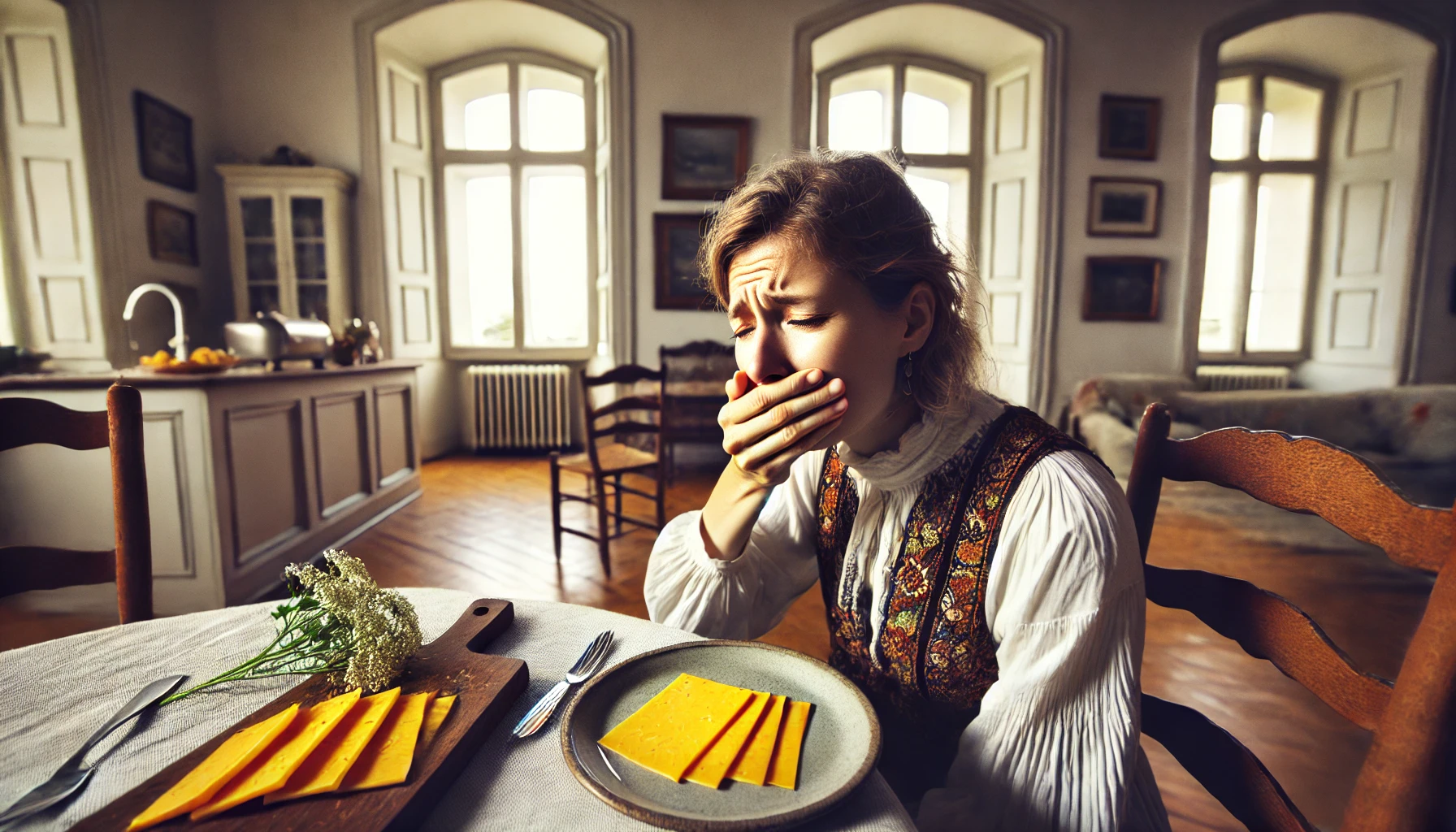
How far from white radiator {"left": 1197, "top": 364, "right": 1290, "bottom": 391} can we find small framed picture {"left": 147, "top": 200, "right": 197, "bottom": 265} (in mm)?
8800

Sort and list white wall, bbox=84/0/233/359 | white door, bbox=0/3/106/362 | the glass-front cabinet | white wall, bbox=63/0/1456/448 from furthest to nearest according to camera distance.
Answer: white wall, bbox=63/0/1456/448
the glass-front cabinet
white wall, bbox=84/0/233/359
white door, bbox=0/3/106/362

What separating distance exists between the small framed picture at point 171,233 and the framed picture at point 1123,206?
23.8 feet

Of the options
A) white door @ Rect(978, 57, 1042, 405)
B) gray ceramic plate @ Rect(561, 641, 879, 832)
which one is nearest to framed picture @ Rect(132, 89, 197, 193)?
gray ceramic plate @ Rect(561, 641, 879, 832)

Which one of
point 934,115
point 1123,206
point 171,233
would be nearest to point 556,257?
point 171,233

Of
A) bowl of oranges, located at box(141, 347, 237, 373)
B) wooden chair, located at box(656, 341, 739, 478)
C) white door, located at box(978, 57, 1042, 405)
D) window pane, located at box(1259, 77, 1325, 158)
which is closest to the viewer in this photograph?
bowl of oranges, located at box(141, 347, 237, 373)

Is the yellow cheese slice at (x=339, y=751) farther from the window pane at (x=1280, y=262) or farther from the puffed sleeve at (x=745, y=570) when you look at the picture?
the window pane at (x=1280, y=262)

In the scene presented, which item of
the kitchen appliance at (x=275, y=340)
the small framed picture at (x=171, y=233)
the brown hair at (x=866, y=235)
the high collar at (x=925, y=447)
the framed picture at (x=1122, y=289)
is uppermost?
the small framed picture at (x=171, y=233)

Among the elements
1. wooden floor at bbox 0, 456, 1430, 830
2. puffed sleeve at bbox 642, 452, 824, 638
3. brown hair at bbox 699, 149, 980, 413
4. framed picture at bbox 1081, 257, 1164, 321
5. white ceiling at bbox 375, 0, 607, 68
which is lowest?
wooden floor at bbox 0, 456, 1430, 830

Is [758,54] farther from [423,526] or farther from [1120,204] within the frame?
[423,526]

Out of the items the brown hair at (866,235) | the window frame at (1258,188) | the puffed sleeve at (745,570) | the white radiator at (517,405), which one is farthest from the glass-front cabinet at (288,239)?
the window frame at (1258,188)

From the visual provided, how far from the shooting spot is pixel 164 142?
15.0 ft

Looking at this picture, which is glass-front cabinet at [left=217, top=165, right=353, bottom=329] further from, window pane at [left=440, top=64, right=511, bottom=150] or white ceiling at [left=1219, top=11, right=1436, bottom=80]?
white ceiling at [left=1219, top=11, right=1436, bottom=80]

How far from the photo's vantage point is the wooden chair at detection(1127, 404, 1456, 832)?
1.59 ft

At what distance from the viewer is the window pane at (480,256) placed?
19.6ft
